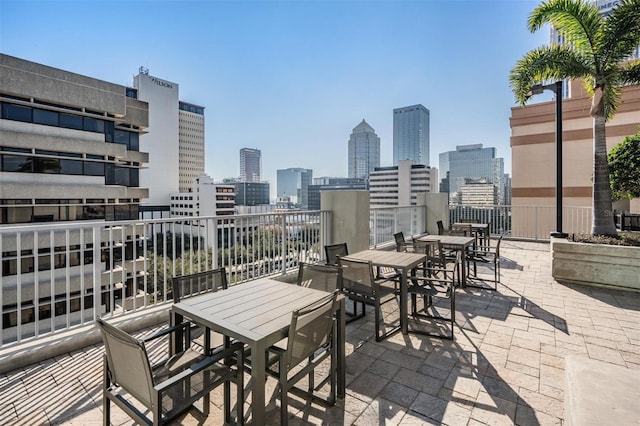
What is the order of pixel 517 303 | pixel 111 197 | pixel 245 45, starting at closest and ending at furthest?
pixel 517 303, pixel 245 45, pixel 111 197

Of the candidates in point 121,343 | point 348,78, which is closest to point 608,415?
point 121,343

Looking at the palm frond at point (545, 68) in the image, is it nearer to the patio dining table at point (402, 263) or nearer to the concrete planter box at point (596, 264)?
the concrete planter box at point (596, 264)

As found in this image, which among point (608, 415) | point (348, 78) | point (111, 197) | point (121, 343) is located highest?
point (348, 78)

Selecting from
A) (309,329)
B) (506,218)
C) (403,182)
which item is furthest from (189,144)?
(309,329)

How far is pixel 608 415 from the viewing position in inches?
52.5

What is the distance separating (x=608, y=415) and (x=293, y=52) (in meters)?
10.6

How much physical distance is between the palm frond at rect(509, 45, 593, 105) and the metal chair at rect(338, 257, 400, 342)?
19.1 ft

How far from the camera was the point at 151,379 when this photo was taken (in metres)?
1.35

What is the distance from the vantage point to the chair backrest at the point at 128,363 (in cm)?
136

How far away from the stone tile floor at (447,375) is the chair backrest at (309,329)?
38 cm

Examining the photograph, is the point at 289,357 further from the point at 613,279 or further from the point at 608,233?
the point at 608,233

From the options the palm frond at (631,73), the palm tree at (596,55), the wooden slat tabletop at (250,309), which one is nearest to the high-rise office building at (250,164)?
the palm tree at (596,55)

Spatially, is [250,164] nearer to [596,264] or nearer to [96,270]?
[596,264]

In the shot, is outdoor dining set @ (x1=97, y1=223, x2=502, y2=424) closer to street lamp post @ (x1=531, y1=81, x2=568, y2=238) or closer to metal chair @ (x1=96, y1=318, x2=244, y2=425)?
metal chair @ (x1=96, y1=318, x2=244, y2=425)
